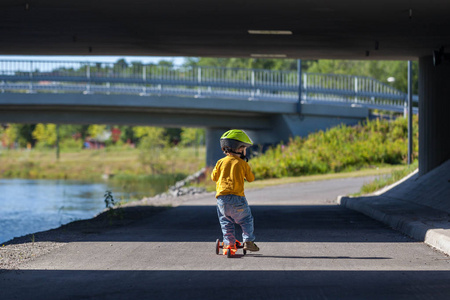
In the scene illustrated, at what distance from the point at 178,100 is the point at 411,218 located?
975 inches

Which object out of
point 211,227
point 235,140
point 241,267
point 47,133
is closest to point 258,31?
point 211,227

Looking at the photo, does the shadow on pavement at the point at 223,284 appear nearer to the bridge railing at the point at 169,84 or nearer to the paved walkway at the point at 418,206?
the paved walkway at the point at 418,206

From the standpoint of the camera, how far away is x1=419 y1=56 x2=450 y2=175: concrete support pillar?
19141 millimetres

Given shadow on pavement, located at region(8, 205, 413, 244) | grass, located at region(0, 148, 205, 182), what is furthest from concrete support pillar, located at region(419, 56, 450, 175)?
grass, located at region(0, 148, 205, 182)

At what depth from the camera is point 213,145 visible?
141ft

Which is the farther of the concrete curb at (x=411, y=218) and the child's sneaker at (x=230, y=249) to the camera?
the concrete curb at (x=411, y=218)

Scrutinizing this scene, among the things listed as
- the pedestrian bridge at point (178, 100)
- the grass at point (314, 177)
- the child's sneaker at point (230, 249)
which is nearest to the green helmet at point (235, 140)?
the child's sneaker at point (230, 249)

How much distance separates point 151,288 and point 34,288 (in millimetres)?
1131

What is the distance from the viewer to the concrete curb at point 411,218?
10.3m

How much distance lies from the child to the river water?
796 centimetres

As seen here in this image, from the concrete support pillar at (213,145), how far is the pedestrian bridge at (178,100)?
1009 millimetres

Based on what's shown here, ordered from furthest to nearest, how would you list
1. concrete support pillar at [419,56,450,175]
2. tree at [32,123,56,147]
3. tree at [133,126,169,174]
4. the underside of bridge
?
tree at [32,123,56,147]
tree at [133,126,169,174]
concrete support pillar at [419,56,450,175]
the underside of bridge

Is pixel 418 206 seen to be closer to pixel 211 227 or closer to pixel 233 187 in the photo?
pixel 211 227

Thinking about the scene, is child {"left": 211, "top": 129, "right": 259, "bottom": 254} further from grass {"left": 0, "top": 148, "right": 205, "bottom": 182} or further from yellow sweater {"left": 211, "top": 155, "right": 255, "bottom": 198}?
grass {"left": 0, "top": 148, "right": 205, "bottom": 182}
